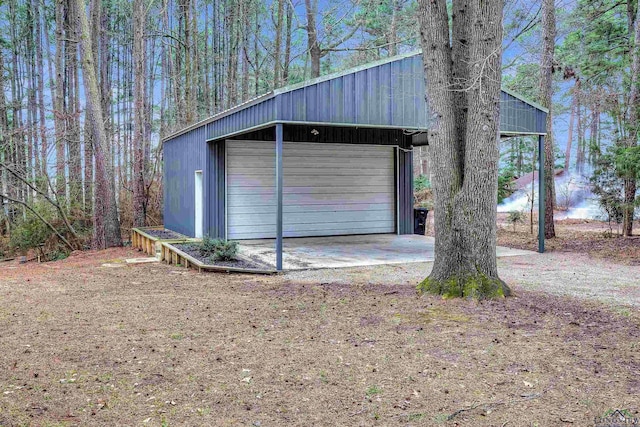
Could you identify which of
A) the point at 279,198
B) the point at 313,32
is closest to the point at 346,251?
the point at 279,198

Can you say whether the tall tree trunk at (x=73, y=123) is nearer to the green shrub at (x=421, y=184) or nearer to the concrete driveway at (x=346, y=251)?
the concrete driveway at (x=346, y=251)

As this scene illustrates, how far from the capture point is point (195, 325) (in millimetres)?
4699

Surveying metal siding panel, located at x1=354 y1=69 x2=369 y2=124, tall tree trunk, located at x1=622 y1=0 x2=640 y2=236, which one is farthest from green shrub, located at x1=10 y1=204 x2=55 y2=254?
tall tree trunk, located at x1=622 y1=0 x2=640 y2=236

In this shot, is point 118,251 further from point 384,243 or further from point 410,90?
point 410,90

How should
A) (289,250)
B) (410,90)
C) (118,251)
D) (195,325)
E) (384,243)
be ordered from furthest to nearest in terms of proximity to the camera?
(118,251), (384,243), (289,250), (410,90), (195,325)

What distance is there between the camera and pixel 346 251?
991 centimetres

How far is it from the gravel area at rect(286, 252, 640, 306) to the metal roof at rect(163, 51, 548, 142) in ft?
7.53

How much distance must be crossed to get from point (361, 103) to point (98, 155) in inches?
280

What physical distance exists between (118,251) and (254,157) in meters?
3.82

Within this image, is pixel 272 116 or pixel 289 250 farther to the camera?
pixel 289 250

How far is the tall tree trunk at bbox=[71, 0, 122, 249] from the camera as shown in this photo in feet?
39.5

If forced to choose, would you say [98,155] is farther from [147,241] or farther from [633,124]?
[633,124]

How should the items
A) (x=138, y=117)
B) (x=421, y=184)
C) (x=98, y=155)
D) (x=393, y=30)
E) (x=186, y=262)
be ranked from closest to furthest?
(x=186, y=262)
(x=98, y=155)
(x=138, y=117)
(x=393, y=30)
(x=421, y=184)

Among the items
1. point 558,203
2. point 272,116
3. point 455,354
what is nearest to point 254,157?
point 272,116
